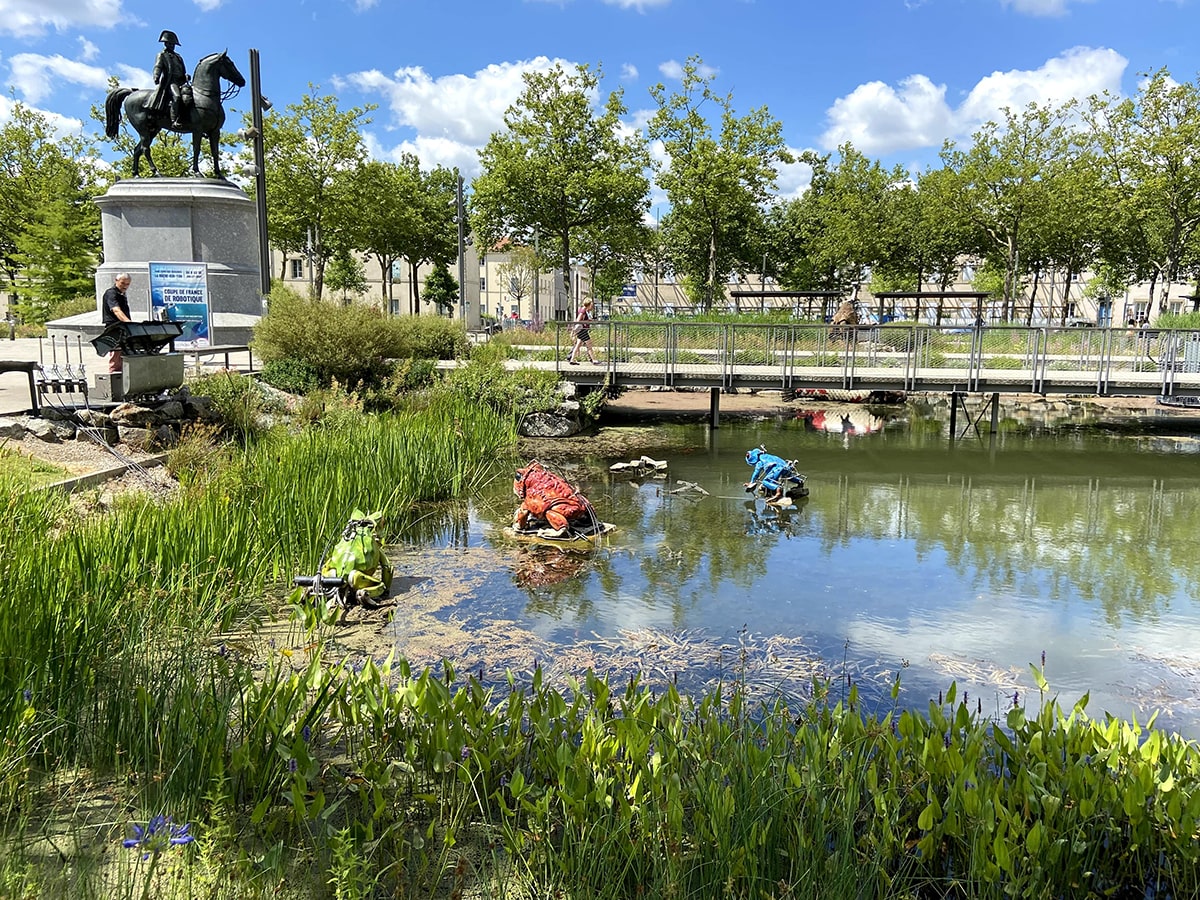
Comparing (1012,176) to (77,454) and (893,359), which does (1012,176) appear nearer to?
(893,359)

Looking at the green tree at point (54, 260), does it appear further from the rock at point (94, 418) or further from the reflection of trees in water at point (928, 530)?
the reflection of trees in water at point (928, 530)

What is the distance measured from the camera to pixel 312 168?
32.8 metres

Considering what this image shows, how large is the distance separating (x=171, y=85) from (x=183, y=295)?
4.90 m

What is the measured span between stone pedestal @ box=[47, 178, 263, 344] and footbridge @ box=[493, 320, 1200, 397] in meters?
6.60

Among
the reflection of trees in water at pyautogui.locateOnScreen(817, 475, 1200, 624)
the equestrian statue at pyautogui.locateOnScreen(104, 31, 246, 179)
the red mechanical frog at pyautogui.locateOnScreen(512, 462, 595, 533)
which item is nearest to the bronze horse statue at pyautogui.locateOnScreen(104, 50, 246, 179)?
the equestrian statue at pyautogui.locateOnScreen(104, 31, 246, 179)

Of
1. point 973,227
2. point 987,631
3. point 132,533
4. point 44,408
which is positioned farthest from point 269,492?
point 973,227

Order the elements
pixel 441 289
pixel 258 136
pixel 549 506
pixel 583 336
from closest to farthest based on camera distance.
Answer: pixel 549 506, pixel 258 136, pixel 583 336, pixel 441 289

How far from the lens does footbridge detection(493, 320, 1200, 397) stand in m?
17.5

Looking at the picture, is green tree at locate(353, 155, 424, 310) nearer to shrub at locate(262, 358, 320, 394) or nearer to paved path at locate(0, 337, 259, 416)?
paved path at locate(0, 337, 259, 416)

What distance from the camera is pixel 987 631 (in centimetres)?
724

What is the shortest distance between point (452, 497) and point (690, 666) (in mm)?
6245

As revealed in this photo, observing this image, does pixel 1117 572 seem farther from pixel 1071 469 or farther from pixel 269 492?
pixel 269 492

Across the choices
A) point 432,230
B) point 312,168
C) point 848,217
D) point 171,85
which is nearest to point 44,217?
point 312,168

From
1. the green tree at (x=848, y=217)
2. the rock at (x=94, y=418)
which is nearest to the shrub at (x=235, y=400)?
the rock at (x=94, y=418)
